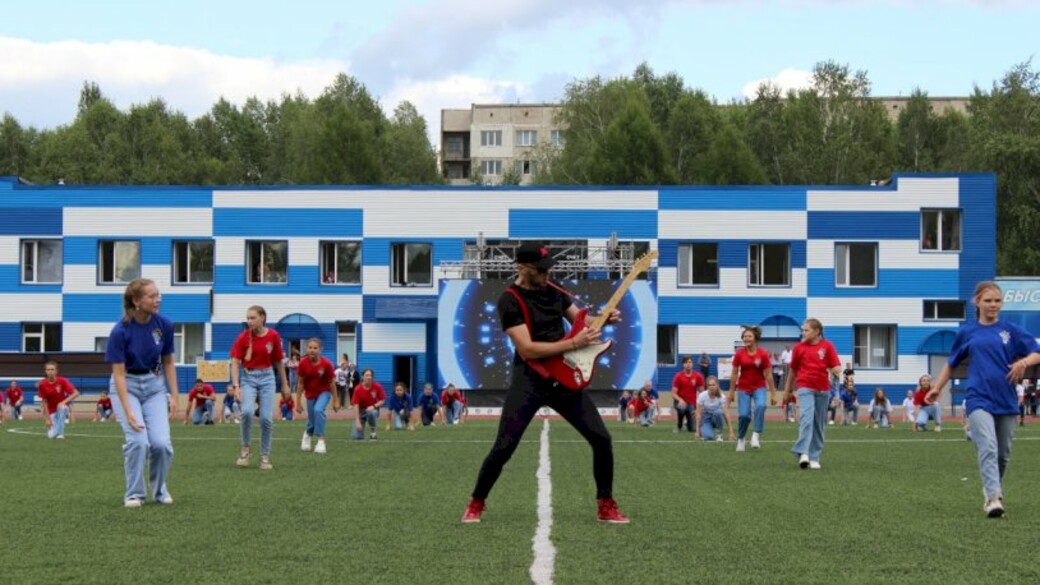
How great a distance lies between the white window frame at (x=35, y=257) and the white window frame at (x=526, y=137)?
3669 inches

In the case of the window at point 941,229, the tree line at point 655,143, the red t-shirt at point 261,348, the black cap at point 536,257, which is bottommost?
the red t-shirt at point 261,348

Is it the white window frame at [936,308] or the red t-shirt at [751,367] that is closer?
the red t-shirt at [751,367]

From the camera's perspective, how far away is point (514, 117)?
496 ft

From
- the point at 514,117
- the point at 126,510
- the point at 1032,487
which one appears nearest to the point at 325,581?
the point at 126,510

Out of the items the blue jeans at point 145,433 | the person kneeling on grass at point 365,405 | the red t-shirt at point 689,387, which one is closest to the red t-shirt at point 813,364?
the blue jeans at point 145,433

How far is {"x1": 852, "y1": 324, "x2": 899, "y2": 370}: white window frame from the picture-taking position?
5825cm

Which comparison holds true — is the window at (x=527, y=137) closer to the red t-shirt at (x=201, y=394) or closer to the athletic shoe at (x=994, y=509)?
the red t-shirt at (x=201, y=394)

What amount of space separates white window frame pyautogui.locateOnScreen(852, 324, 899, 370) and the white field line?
41685mm

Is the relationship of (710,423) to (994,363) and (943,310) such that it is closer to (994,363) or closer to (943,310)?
(994,363)

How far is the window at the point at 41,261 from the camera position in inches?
2308

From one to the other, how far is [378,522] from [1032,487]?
7589mm

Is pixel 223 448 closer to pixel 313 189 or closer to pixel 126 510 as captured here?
pixel 126 510

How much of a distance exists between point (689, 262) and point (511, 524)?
47.6 meters

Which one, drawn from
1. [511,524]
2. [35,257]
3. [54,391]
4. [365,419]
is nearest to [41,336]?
[35,257]
